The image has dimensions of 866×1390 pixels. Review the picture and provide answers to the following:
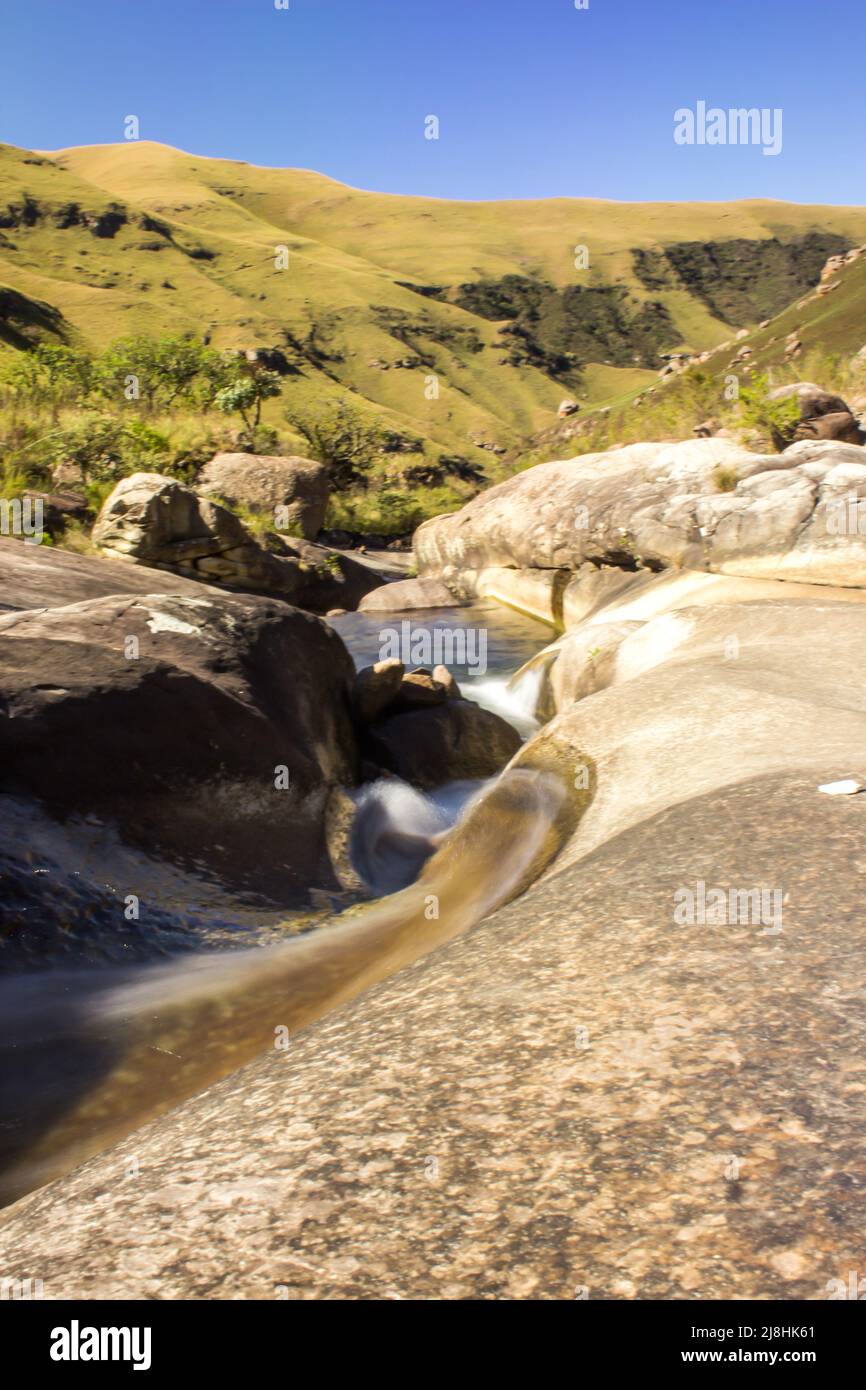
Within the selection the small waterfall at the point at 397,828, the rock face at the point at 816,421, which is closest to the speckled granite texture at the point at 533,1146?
the small waterfall at the point at 397,828

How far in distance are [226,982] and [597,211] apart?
182875 millimetres

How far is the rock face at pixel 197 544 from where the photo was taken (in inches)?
592

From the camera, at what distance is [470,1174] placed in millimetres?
2045

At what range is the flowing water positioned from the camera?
13.1ft

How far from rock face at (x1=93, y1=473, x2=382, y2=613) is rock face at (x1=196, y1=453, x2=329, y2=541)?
96.9 inches

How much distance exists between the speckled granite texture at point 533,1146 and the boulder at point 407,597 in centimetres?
1578

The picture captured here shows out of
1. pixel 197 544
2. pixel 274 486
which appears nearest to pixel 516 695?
pixel 197 544

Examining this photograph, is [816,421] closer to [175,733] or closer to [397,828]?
[397,828]

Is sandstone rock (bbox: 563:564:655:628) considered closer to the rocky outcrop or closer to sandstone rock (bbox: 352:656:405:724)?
the rocky outcrop

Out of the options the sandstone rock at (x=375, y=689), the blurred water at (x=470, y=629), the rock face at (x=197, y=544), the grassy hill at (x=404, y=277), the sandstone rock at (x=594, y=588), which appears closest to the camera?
the sandstone rock at (x=375, y=689)

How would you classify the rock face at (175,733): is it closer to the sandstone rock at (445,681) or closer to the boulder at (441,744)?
the boulder at (441,744)

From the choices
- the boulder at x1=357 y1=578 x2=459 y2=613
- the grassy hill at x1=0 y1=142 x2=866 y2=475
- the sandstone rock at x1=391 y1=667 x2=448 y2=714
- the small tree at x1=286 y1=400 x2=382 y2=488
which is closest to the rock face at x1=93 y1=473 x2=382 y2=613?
the boulder at x1=357 y1=578 x2=459 y2=613

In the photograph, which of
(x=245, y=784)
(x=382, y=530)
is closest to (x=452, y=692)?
(x=245, y=784)

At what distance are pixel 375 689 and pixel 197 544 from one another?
25.7 ft
